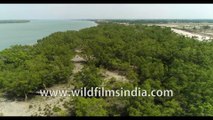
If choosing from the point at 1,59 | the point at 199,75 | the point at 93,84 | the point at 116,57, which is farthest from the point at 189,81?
the point at 1,59

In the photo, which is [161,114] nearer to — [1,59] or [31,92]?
[31,92]

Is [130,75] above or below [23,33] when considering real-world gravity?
below

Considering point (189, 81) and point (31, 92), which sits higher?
point (189, 81)

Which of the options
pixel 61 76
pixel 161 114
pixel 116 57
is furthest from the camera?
pixel 116 57

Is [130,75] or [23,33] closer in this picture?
[130,75]

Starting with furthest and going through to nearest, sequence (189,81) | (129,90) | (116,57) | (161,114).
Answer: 1. (116,57)
2. (189,81)
3. (129,90)
4. (161,114)

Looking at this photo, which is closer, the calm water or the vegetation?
the vegetation

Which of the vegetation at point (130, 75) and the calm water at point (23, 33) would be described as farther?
the calm water at point (23, 33)

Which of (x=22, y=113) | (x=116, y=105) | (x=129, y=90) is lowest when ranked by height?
(x=22, y=113)
